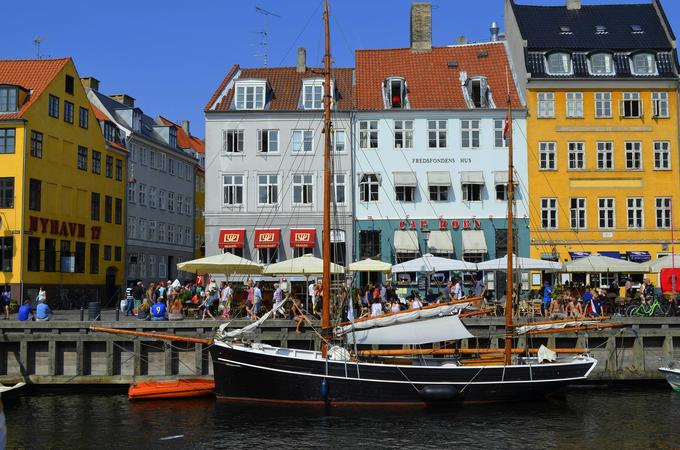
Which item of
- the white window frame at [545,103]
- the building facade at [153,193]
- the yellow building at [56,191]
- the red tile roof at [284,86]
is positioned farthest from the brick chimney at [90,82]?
the white window frame at [545,103]

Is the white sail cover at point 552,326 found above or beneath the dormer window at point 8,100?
beneath

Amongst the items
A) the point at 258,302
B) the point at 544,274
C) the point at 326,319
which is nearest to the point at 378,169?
the point at 544,274

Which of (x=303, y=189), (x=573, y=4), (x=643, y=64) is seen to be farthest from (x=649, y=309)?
(x=573, y=4)

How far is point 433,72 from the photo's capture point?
156 feet

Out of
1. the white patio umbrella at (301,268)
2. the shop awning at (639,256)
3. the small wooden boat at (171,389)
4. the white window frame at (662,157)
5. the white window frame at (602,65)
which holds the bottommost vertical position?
the small wooden boat at (171,389)

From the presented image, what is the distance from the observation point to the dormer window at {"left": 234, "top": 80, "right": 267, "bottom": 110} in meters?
45.7

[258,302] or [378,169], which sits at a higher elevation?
[378,169]

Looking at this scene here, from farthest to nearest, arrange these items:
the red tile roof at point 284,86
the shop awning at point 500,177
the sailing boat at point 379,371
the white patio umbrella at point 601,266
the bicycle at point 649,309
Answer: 1. the red tile roof at point 284,86
2. the shop awning at point 500,177
3. the white patio umbrella at point 601,266
4. the bicycle at point 649,309
5. the sailing boat at point 379,371

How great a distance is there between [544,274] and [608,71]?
12172 mm

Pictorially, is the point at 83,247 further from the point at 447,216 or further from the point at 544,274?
the point at 544,274

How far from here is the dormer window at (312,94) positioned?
45.9 meters

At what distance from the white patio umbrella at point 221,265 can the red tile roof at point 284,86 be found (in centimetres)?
1652

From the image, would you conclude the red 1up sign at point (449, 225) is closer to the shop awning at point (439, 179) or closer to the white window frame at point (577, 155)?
the shop awning at point (439, 179)

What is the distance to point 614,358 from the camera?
92.8 feet
